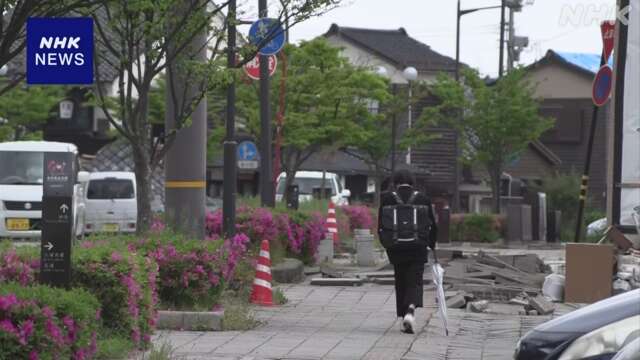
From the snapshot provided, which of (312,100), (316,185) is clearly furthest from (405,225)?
(316,185)

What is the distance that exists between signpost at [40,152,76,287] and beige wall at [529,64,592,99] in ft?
176

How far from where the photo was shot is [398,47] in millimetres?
65625

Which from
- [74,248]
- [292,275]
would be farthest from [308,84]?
[74,248]

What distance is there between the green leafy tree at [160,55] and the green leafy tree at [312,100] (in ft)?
59.8

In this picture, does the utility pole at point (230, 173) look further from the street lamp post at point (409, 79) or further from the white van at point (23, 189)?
the street lamp post at point (409, 79)

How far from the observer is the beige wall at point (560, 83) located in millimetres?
61656

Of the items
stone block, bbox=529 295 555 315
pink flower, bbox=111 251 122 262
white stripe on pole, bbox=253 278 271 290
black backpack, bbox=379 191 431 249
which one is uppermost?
black backpack, bbox=379 191 431 249

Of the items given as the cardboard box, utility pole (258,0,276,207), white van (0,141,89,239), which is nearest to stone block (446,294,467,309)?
the cardboard box

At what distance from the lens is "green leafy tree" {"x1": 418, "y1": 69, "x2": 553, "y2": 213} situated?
4622 cm

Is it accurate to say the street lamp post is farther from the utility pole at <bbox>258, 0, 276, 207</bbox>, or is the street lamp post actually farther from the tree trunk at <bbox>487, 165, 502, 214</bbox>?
the utility pole at <bbox>258, 0, 276, 207</bbox>

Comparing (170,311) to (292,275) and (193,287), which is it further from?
(292,275)

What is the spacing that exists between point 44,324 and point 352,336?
16.8ft

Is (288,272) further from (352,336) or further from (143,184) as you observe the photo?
(352,336)

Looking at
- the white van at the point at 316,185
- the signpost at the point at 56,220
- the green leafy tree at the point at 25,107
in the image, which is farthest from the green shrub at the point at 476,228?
the signpost at the point at 56,220
